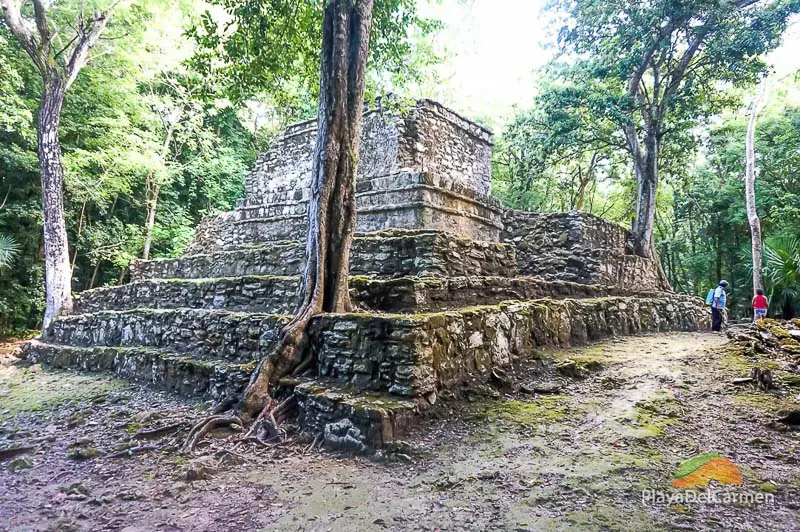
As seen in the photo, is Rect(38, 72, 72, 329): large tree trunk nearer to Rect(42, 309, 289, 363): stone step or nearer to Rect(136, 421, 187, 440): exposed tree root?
Rect(42, 309, 289, 363): stone step

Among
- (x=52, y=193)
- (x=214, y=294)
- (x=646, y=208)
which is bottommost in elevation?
(x=214, y=294)

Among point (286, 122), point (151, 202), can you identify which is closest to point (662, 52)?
point (286, 122)

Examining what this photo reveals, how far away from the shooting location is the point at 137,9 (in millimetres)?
10750

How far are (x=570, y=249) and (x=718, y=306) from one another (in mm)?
3121

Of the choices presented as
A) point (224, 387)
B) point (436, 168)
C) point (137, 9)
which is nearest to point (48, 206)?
point (137, 9)

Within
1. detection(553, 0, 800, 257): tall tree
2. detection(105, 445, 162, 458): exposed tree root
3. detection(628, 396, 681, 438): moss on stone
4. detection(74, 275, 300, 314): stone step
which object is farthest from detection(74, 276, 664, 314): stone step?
detection(553, 0, 800, 257): tall tree

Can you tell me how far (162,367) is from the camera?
5617mm

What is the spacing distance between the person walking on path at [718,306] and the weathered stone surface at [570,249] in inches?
66.7

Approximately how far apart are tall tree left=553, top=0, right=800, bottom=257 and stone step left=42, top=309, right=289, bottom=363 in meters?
9.09

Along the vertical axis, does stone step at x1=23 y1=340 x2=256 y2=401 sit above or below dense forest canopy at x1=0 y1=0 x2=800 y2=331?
below

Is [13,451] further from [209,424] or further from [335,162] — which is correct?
Answer: [335,162]

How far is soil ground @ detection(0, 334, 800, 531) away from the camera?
8.17ft

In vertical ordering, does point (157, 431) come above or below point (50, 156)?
below

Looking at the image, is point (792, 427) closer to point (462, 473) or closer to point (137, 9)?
point (462, 473)
